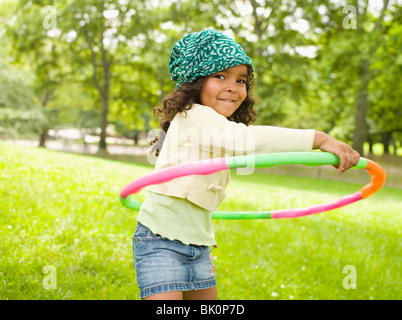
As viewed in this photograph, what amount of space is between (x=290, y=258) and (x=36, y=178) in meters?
3.91

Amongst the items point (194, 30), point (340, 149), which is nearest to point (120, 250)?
point (340, 149)

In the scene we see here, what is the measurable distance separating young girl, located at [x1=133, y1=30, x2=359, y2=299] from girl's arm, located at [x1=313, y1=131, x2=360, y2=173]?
421 mm

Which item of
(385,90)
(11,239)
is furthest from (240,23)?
(11,239)

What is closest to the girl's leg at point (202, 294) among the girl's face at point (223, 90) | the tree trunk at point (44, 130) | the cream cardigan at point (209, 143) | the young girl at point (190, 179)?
the young girl at point (190, 179)

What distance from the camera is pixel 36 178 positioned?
6.35 m

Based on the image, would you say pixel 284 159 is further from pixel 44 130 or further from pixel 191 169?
pixel 44 130

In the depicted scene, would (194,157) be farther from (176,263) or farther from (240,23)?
(240,23)

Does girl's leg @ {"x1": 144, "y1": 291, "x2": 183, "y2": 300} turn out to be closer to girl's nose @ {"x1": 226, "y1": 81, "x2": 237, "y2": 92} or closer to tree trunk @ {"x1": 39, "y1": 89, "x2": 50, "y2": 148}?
girl's nose @ {"x1": 226, "y1": 81, "x2": 237, "y2": 92}

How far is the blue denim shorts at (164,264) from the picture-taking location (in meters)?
2.15

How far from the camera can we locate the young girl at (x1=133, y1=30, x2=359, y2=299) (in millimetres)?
2156

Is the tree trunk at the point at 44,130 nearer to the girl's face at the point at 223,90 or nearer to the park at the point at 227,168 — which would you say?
the park at the point at 227,168

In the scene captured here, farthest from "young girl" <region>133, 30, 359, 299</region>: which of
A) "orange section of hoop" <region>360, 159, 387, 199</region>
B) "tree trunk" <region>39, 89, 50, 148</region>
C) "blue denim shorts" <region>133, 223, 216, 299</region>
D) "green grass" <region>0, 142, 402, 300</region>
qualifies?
"tree trunk" <region>39, 89, 50, 148</region>

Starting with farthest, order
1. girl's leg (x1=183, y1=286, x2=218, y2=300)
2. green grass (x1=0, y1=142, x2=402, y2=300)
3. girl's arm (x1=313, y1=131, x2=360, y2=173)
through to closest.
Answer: green grass (x1=0, y1=142, x2=402, y2=300) < girl's leg (x1=183, y1=286, x2=218, y2=300) < girl's arm (x1=313, y1=131, x2=360, y2=173)

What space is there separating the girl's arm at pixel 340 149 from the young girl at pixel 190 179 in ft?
1.38
